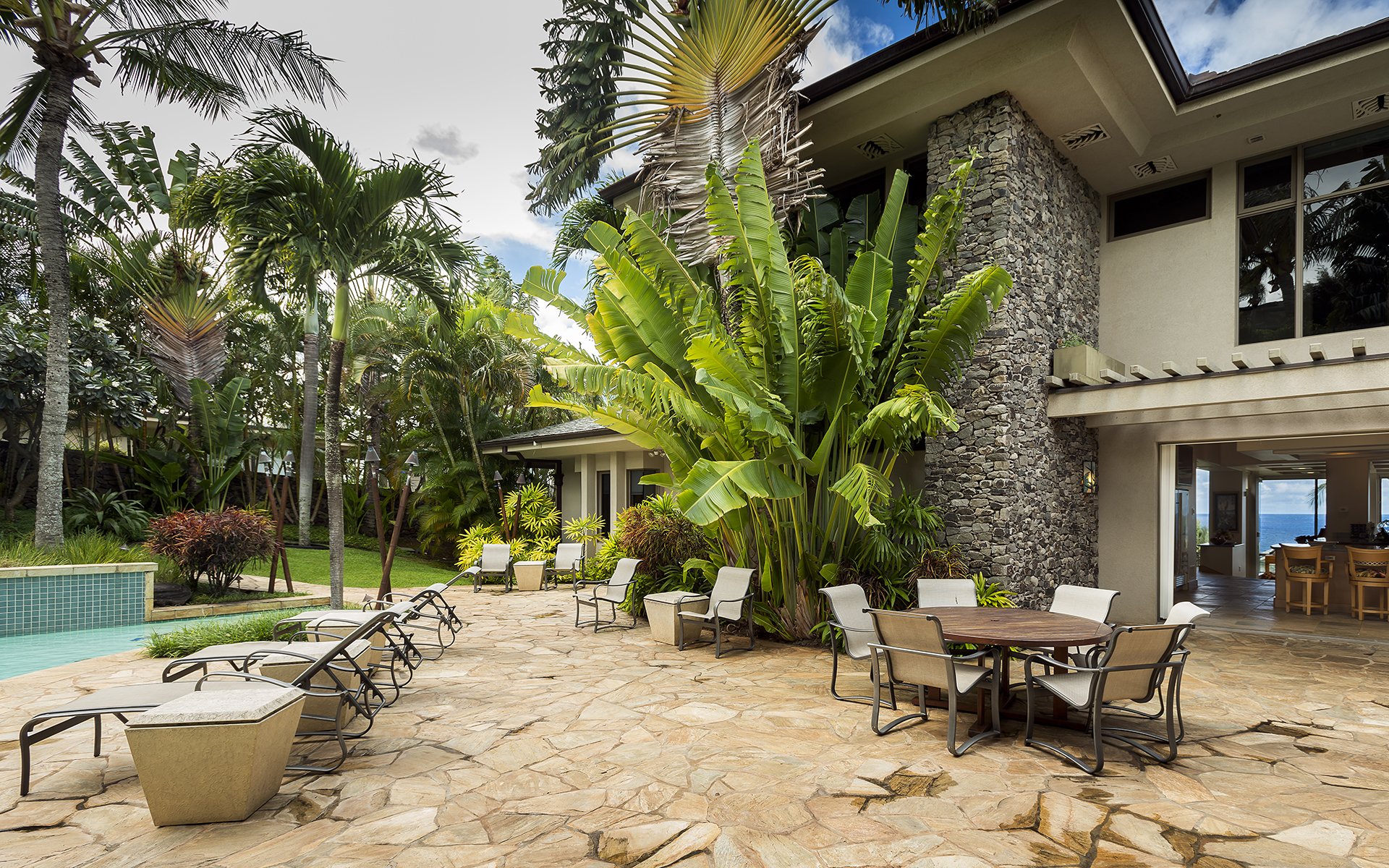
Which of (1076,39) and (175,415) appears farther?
(175,415)

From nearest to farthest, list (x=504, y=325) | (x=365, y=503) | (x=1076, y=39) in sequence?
(x=1076, y=39) < (x=504, y=325) < (x=365, y=503)

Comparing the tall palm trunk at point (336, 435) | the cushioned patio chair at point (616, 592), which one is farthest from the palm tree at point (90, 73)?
the cushioned patio chair at point (616, 592)

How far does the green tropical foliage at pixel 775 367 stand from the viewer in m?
7.09

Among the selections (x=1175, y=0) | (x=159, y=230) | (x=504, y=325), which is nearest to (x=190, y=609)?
(x=504, y=325)

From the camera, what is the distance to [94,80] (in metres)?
11.1

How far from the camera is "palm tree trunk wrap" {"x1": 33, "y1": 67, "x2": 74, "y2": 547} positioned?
10.7m

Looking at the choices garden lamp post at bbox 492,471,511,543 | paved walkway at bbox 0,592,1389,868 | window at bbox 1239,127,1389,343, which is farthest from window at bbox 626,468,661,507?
window at bbox 1239,127,1389,343

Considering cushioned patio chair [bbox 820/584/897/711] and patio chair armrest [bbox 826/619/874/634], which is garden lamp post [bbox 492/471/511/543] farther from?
patio chair armrest [bbox 826/619/874/634]

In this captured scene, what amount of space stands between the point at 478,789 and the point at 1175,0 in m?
14.8

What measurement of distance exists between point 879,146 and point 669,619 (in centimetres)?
753

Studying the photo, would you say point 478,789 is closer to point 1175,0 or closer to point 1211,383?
point 1211,383

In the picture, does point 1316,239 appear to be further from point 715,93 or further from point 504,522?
point 504,522

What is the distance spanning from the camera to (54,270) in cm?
1097

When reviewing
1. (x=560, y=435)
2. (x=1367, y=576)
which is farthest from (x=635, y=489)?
(x=1367, y=576)
